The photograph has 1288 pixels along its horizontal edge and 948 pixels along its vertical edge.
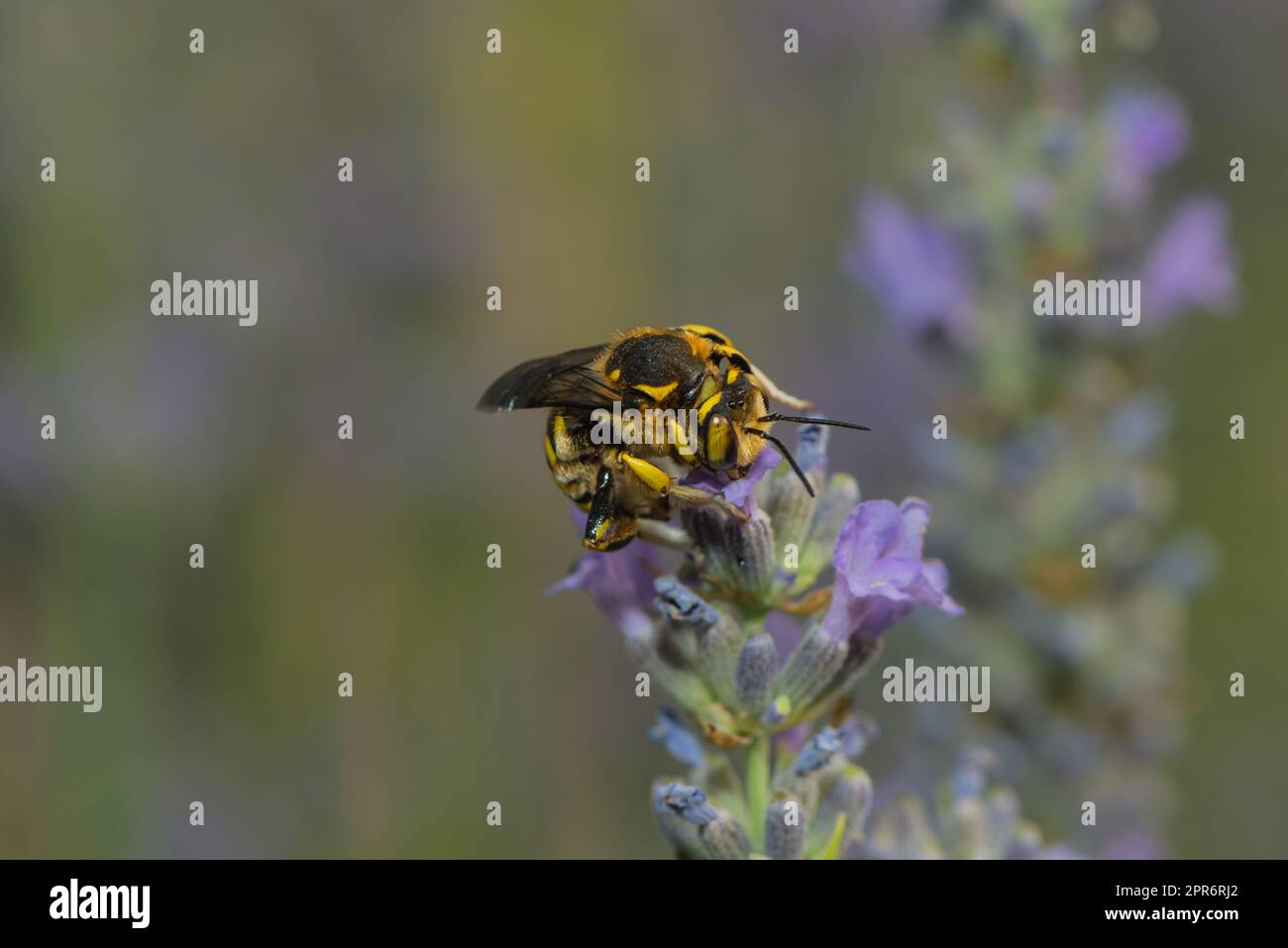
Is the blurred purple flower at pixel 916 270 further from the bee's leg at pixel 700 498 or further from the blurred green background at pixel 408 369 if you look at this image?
the bee's leg at pixel 700 498

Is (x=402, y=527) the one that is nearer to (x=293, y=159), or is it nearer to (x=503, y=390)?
(x=293, y=159)

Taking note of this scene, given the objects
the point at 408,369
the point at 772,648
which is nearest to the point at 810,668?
the point at 772,648

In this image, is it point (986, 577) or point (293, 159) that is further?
point (293, 159)

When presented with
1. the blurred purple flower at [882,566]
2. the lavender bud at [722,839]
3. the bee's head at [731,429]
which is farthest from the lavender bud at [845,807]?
the bee's head at [731,429]

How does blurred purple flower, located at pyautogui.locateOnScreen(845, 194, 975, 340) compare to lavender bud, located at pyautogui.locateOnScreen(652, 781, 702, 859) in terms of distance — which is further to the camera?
blurred purple flower, located at pyautogui.locateOnScreen(845, 194, 975, 340)

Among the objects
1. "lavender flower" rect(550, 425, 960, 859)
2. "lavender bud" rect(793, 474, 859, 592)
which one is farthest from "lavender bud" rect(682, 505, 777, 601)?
"lavender bud" rect(793, 474, 859, 592)

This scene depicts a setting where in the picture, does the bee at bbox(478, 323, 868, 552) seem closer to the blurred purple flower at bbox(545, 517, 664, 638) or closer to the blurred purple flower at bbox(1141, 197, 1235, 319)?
the blurred purple flower at bbox(545, 517, 664, 638)
